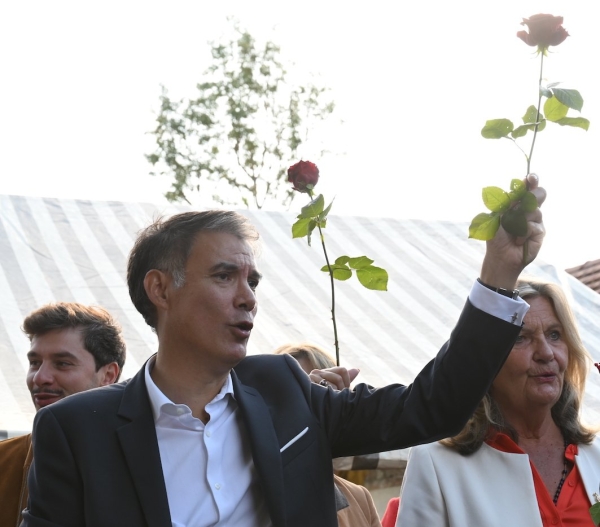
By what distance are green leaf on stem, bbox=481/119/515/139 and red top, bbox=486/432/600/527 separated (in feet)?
4.50

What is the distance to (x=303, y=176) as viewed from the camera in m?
2.65

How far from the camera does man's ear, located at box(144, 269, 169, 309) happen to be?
2.72m

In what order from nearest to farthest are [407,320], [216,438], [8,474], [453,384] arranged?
[453,384]
[216,438]
[8,474]
[407,320]

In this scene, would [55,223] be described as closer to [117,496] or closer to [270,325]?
[270,325]

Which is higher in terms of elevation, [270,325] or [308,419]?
[308,419]

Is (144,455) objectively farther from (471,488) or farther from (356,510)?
(356,510)

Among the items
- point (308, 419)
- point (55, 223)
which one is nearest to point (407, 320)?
point (55, 223)

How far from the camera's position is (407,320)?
24.0 ft

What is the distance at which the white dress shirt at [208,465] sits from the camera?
7.87ft

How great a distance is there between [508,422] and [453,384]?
109cm

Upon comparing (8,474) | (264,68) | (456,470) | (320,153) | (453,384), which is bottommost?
(320,153)

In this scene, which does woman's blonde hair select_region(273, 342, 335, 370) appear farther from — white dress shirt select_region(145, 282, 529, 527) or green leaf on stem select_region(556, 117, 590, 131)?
green leaf on stem select_region(556, 117, 590, 131)

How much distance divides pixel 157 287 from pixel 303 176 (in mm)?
515

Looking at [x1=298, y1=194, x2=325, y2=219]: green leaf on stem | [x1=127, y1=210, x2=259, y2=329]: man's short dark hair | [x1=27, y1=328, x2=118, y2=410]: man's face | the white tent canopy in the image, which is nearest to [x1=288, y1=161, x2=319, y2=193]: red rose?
[x1=298, y1=194, x2=325, y2=219]: green leaf on stem
